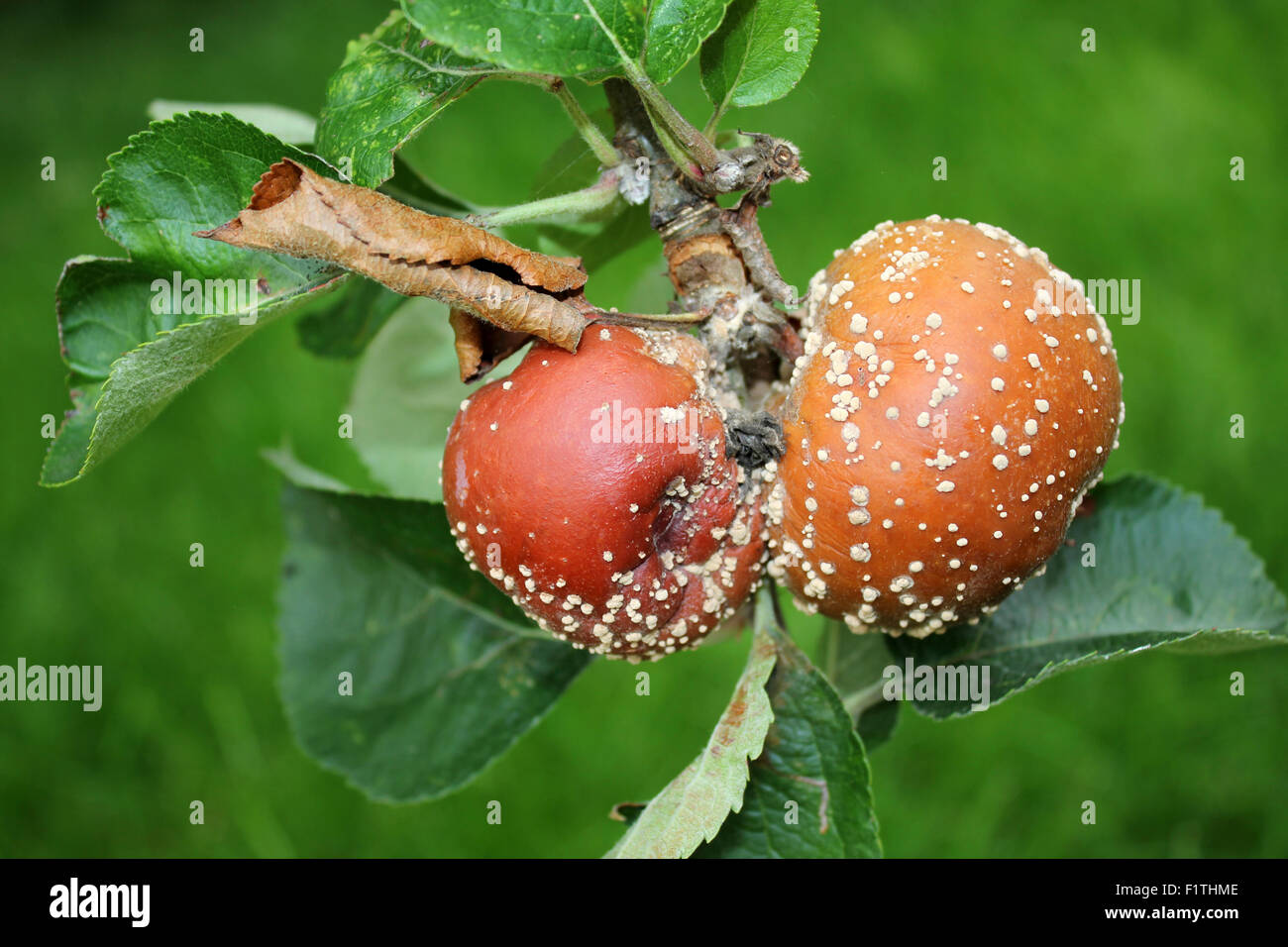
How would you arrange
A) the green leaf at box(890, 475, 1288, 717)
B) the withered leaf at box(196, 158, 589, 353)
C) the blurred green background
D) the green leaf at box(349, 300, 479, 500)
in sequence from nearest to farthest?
the withered leaf at box(196, 158, 589, 353) → the green leaf at box(890, 475, 1288, 717) → the green leaf at box(349, 300, 479, 500) → the blurred green background

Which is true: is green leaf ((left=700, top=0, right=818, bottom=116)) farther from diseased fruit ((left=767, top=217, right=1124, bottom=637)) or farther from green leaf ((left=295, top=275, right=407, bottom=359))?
green leaf ((left=295, top=275, right=407, bottom=359))

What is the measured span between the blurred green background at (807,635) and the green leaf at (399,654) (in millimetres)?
1141

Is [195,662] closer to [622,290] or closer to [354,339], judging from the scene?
[622,290]

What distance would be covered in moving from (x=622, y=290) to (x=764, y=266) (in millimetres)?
3022

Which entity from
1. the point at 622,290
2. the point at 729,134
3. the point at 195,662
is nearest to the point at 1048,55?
the point at 622,290

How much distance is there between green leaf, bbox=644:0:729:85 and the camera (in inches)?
44.3

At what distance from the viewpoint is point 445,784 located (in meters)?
1.78

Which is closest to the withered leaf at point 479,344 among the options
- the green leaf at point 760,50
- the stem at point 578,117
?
the stem at point 578,117

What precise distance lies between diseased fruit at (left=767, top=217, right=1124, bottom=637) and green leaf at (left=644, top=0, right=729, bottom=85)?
0.30 metres

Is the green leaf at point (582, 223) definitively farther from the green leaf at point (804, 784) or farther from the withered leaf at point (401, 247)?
the green leaf at point (804, 784)

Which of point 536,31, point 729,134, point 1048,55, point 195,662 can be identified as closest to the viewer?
point 536,31

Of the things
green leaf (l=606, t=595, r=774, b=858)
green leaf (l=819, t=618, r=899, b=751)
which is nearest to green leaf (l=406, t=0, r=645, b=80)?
green leaf (l=606, t=595, r=774, b=858)

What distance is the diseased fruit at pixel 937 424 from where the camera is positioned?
1134mm

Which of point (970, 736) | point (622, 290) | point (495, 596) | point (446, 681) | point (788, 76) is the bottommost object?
point (970, 736)
